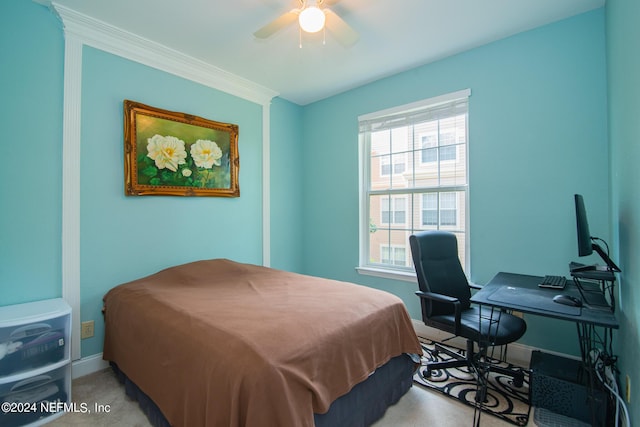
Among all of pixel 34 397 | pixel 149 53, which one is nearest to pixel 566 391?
pixel 34 397

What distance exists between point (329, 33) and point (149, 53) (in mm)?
1549

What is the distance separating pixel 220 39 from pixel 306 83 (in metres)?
1.08

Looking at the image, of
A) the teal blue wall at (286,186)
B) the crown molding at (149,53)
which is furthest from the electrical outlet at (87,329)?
the crown molding at (149,53)

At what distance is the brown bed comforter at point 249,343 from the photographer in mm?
1196

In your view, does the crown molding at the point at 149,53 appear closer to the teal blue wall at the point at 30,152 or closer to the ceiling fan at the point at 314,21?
the teal blue wall at the point at 30,152

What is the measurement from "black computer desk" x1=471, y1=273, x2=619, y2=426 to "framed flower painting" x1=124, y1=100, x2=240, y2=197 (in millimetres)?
2505

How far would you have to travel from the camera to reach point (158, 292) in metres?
2.12

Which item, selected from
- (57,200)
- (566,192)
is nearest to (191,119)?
(57,200)

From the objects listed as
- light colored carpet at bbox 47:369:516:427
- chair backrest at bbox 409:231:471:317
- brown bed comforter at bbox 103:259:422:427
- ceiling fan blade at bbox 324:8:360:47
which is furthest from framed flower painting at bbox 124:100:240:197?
chair backrest at bbox 409:231:471:317

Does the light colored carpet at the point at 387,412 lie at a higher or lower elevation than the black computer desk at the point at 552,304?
lower

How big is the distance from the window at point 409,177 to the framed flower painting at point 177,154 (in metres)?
1.52

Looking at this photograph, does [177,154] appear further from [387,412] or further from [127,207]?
[387,412]

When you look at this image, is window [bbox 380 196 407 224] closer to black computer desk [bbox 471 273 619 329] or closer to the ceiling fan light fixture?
black computer desk [bbox 471 273 619 329]

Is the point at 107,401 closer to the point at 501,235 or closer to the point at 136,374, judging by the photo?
the point at 136,374
